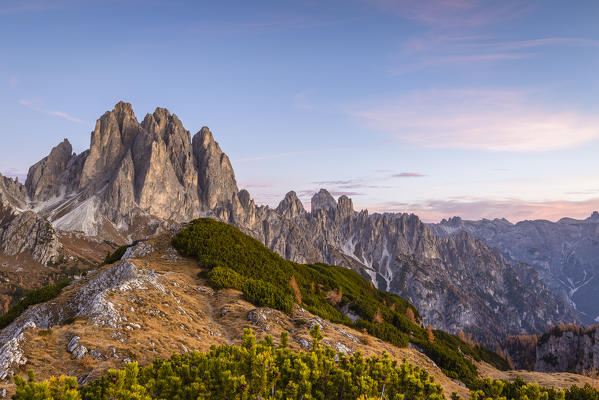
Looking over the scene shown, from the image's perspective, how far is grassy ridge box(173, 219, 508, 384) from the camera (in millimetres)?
30844

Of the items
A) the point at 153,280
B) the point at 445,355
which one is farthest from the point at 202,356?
the point at 445,355

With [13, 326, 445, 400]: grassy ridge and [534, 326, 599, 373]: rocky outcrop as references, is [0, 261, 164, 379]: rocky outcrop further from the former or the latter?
[534, 326, 599, 373]: rocky outcrop

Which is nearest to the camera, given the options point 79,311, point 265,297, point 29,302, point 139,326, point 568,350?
point 139,326

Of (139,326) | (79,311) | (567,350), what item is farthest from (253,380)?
(567,350)

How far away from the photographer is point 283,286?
39.1 metres

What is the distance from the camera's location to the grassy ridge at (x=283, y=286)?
30844mm

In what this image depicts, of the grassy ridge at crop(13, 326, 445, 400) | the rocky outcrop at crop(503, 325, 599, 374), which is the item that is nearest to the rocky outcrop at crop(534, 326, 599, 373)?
the rocky outcrop at crop(503, 325, 599, 374)

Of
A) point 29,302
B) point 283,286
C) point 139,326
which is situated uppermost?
point 139,326

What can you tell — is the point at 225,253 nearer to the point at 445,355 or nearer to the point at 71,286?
the point at 71,286

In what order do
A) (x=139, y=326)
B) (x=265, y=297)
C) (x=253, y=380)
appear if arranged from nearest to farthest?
(x=253, y=380) → (x=139, y=326) → (x=265, y=297)

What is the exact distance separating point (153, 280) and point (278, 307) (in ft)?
35.4

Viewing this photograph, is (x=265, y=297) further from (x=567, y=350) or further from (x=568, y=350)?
(x=567, y=350)

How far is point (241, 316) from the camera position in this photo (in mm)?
24531

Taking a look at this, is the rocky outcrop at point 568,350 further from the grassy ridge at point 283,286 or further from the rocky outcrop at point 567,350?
the grassy ridge at point 283,286
